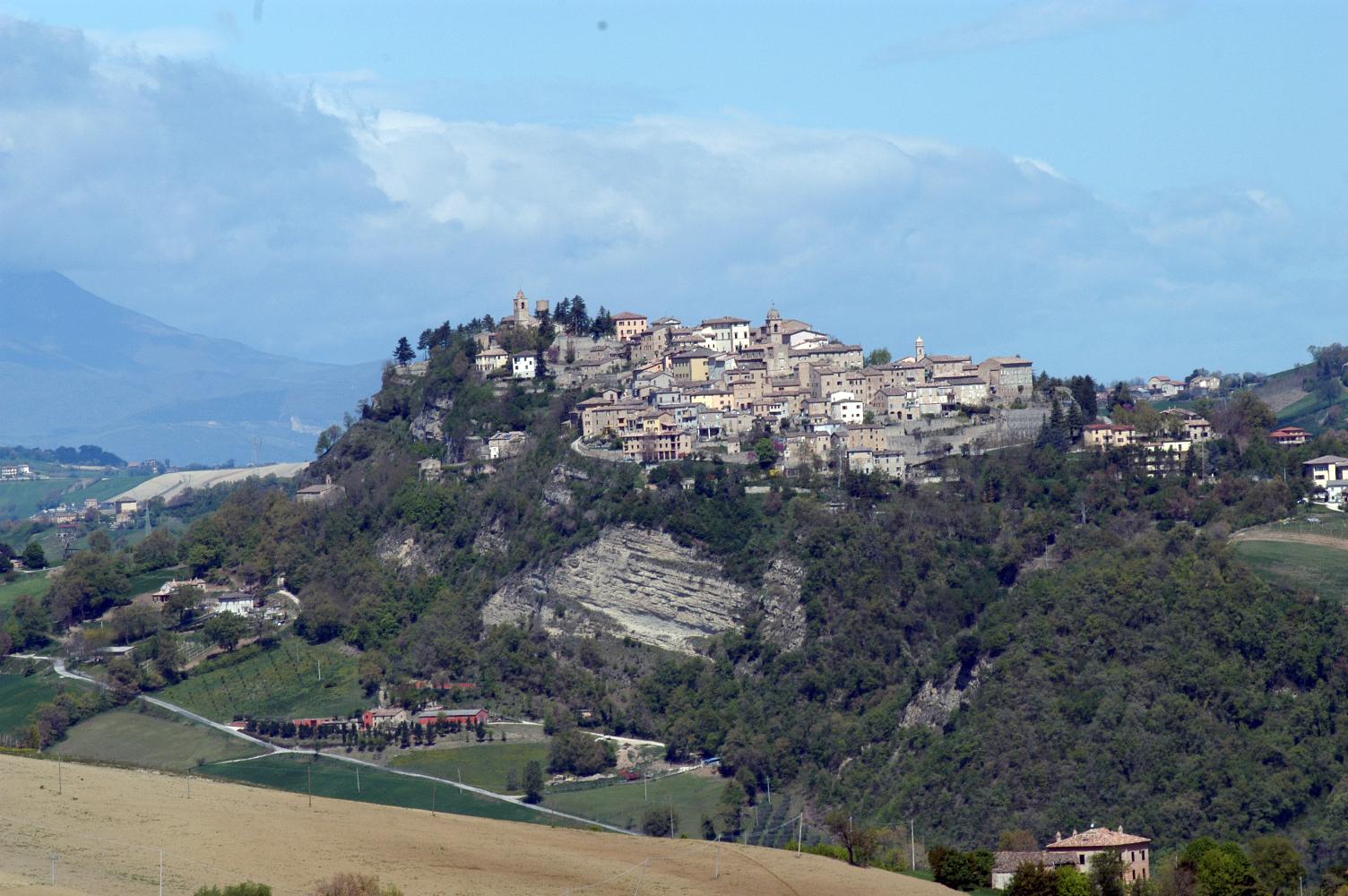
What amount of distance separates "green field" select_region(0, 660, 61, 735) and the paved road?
99cm

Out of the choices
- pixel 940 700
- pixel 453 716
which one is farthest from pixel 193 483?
pixel 940 700

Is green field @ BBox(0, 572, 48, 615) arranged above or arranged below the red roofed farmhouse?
above

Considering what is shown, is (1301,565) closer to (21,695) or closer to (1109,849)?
(1109,849)

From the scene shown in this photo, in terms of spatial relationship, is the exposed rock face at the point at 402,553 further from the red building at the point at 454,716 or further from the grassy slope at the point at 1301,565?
the grassy slope at the point at 1301,565

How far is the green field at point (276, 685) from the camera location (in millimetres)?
93750

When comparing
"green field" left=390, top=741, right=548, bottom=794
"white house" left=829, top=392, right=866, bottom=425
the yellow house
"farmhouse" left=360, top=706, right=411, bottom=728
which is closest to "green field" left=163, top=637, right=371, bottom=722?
"farmhouse" left=360, top=706, right=411, bottom=728

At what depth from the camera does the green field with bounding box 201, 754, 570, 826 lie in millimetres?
77625

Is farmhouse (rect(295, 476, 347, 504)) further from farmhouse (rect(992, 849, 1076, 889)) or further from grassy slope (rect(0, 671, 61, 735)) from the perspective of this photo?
farmhouse (rect(992, 849, 1076, 889))

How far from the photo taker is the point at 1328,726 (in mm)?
76250

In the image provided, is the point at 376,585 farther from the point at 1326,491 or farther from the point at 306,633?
the point at 1326,491

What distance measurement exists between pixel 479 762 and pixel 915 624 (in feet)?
56.0

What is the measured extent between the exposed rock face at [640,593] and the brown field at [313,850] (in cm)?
2840

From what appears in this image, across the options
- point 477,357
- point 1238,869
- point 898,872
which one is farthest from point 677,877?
point 477,357

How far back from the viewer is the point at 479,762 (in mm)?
86000
